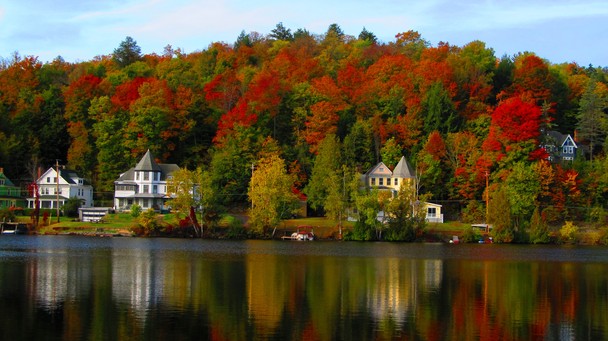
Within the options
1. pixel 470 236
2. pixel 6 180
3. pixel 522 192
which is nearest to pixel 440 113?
pixel 522 192

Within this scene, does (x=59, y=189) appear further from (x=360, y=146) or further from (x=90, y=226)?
(x=360, y=146)

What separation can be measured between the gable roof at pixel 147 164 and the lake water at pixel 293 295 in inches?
1451

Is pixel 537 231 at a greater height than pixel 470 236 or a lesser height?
greater

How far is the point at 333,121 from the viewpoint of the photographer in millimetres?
100375

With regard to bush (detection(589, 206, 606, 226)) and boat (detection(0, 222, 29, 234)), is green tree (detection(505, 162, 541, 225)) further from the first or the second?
boat (detection(0, 222, 29, 234))

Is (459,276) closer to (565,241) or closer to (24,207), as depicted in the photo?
(565,241)

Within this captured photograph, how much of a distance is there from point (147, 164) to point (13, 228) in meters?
19.0

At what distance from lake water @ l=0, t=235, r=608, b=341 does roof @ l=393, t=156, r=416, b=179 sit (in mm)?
35502

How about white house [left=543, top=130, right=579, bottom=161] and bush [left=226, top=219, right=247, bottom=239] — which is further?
white house [left=543, top=130, right=579, bottom=161]

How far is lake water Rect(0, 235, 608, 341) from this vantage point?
26453 millimetres

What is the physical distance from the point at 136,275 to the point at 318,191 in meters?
48.8

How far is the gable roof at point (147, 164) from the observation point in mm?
95875

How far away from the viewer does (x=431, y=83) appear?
10531 cm

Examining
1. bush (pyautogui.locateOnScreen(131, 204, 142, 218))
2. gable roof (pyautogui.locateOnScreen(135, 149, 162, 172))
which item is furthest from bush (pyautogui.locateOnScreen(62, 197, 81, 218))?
gable roof (pyautogui.locateOnScreen(135, 149, 162, 172))
